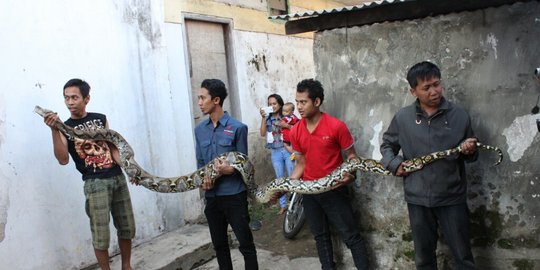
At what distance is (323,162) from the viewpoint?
432cm

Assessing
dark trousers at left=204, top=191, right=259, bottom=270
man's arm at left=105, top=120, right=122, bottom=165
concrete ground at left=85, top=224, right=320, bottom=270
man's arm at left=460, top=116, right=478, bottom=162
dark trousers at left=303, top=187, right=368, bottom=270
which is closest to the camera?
man's arm at left=460, top=116, right=478, bottom=162

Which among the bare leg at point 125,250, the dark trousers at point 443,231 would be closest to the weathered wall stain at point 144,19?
the bare leg at point 125,250

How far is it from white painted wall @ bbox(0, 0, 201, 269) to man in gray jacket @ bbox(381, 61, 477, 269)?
376 centimetres

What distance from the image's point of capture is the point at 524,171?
400 centimetres

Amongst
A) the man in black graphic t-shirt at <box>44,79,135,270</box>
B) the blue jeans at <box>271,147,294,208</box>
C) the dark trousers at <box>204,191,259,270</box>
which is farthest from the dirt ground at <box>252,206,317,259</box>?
the man in black graphic t-shirt at <box>44,79,135,270</box>

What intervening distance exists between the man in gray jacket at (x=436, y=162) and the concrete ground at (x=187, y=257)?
202 centimetres

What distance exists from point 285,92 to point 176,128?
3805mm

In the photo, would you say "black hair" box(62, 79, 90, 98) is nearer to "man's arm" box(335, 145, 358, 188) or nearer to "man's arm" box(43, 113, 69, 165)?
"man's arm" box(43, 113, 69, 165)

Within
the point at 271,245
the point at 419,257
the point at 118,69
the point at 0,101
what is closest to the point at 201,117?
the point at 118,69

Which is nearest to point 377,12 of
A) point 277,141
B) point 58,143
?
point 58,143

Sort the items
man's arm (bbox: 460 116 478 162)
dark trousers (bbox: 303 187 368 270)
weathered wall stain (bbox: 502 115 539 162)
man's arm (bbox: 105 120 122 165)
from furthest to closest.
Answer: man's arm (bbox: 105 120 122 165)
dark trousers (bbox: 303 187 368 270)
weathered wall stain (bbox: 502 115 539 162)
man's arm (bbox: 460 116 478 162)

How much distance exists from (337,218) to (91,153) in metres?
2.44

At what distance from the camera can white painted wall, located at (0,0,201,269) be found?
16.2 ft

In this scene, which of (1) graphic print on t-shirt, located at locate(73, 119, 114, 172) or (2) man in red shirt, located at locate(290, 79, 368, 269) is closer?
(2) man in red shirt, located at locate(290, 79, 368, 269)
